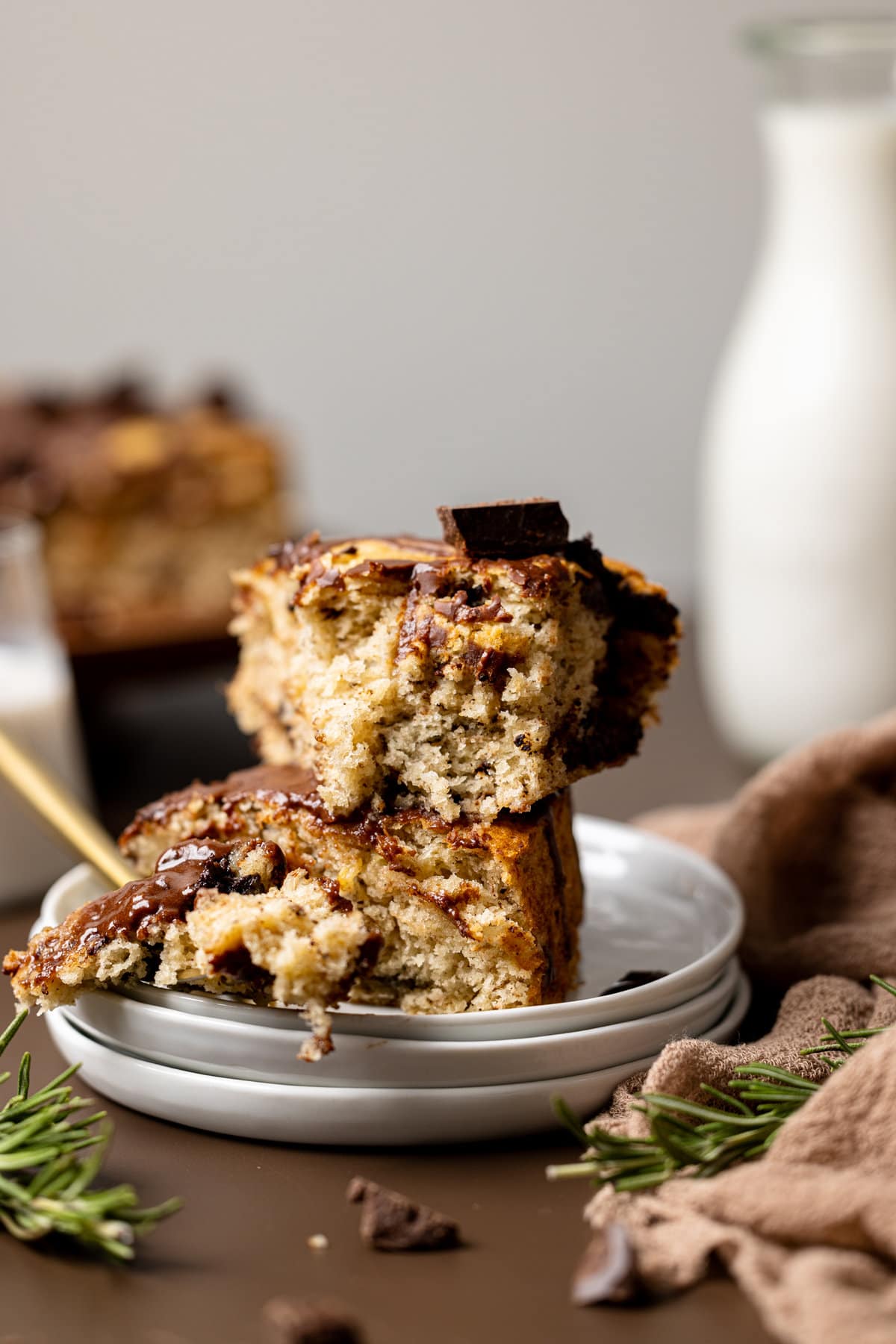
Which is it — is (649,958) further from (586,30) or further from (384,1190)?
(586,30)

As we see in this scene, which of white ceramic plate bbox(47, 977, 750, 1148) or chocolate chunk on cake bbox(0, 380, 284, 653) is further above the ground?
chocolate chunk on cake bbox(0, 380, 284, 653)

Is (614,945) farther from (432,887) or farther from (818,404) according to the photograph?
(818,404)

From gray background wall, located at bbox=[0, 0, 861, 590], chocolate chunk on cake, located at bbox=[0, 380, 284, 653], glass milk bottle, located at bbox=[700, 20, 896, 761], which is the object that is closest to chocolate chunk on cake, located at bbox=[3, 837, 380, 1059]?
glass milk bottle, located at bbox=[700, 20, 896, 761]

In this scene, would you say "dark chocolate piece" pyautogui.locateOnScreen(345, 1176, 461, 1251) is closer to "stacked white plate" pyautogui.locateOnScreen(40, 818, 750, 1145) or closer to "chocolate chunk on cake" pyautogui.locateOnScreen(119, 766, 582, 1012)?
"stacked white plate" pyautogui.locateOnScreen(40, 818, 750, 1145)

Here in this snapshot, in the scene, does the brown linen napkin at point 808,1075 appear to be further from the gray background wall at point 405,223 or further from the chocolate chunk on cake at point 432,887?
the gray background wall at point 405,223

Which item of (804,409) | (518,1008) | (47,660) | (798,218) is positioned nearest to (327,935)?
(518,1008)

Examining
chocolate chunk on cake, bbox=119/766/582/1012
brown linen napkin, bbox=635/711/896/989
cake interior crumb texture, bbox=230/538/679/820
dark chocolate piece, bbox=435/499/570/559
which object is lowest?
brown linen napkin, bbox=635/711/896/989

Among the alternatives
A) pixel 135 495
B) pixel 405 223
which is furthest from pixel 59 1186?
pixel 405 223
